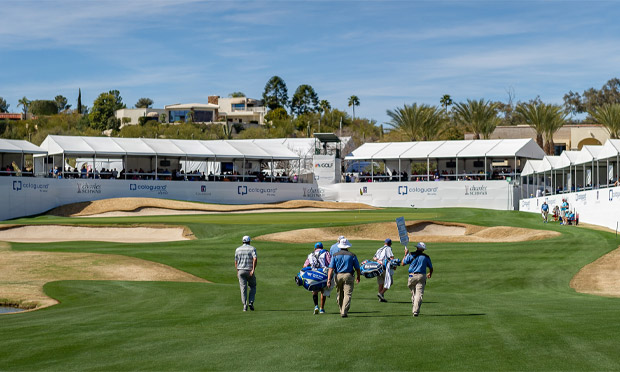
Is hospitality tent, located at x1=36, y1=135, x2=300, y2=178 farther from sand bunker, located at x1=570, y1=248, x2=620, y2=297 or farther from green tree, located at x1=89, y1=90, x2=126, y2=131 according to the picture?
green tree, located at x1=89, y1=90, x2=126, y2=131

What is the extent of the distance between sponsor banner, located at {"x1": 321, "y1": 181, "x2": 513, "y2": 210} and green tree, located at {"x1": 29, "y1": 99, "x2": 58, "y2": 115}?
124 metres

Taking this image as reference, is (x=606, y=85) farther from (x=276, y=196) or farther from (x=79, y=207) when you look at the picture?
(x=79, y=207)


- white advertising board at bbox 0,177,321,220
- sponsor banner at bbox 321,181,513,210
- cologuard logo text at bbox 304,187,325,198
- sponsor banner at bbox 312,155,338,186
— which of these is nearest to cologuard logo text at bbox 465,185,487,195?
sponsor banner at bbox 321,181,513,210

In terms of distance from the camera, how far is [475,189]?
7088 centimetres

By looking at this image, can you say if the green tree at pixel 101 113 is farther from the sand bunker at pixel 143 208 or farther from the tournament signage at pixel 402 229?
the tournament signage at pixel 402 229

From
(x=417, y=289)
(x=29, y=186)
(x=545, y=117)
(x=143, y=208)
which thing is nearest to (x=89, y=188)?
(x=29, y=186)

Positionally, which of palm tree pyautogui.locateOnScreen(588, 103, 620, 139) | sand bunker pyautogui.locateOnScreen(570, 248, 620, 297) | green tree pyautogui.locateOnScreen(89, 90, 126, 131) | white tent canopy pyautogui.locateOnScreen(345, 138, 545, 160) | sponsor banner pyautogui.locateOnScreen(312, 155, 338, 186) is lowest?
sand bunker pyautogui.locateOnScreen(570, 248, 620, 297)

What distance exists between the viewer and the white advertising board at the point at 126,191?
65.2 m

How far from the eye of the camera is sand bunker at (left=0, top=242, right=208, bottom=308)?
1111 inches

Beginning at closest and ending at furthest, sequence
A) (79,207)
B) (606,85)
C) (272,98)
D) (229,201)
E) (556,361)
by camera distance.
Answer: (556,361) < (79,207) < (229,201) < (606,85) < (272,98)

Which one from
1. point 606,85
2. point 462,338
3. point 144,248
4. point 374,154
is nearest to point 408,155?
point 374,154

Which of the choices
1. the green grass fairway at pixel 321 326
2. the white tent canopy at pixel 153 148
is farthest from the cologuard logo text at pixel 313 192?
the green grass fairway at pixel 321 326

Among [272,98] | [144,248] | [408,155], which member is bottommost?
[144,248]

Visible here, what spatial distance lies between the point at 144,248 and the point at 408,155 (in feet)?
141
